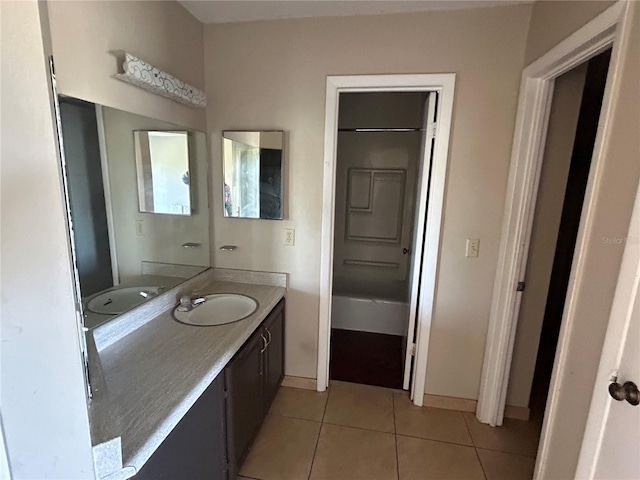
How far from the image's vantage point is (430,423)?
2.07 meters

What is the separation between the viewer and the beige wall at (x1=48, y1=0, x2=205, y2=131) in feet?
3.87

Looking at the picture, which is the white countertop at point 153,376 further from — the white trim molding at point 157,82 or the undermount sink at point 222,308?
the white trim molding at point 157,82

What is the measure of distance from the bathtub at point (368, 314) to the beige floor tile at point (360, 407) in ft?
2.92

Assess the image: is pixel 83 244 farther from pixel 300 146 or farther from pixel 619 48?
pixel 619 48

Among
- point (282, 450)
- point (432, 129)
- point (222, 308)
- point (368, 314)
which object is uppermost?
point (432, 129)

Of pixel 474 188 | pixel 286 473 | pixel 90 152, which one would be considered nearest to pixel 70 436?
pixel 90 152

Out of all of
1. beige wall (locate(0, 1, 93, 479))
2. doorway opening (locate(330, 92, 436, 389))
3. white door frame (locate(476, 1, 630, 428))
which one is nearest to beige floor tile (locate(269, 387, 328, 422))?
doorway opening (locate(330, 92, 436, 389))

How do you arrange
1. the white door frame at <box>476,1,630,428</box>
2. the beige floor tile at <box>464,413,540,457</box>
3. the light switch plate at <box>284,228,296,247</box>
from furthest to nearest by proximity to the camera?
1. the light switch plate at <box>284,228,296,247</box>
2. the beige floor tile at <box>464,413,540,457</box>
3. the white door frame at <box>476,1,630,428</box>

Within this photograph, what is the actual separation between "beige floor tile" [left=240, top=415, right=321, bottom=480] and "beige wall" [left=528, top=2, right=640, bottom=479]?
1149 millimetres

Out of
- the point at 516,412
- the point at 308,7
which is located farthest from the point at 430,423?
the point at 308,7

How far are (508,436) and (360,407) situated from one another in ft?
2.98

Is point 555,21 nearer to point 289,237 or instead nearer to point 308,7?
point 308,7

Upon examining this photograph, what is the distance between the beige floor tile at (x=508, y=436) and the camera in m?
1.88

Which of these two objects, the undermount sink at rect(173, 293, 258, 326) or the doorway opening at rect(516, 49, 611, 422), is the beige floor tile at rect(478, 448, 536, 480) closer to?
the doorway opening at rect(516, 49, 611, 422)
